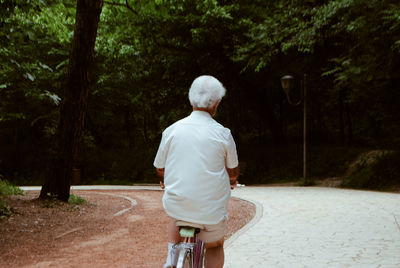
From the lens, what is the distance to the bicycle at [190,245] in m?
3.26

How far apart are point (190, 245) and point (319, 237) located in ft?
15.2

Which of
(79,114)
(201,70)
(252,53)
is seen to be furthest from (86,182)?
(79,114)

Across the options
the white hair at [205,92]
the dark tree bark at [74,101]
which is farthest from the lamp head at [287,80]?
the white hair at [205,92]

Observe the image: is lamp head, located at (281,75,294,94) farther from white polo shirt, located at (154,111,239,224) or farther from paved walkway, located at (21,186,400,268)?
white polo shirt, located at (154,111,239,224)

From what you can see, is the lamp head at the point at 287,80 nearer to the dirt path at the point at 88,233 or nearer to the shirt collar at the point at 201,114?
the dirt path at the point at 88,233

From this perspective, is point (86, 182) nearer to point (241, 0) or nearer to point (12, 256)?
point (241, 0)

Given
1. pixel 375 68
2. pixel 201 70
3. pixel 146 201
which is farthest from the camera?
pixel 201 70

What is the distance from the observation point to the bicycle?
326 centimetres

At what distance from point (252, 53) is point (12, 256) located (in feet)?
49.7

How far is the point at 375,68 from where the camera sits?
16578 millimetres

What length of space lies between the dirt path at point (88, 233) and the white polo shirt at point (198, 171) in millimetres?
2944

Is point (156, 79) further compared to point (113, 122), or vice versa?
point (113, 122)

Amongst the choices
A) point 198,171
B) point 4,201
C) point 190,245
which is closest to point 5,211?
point 4,201

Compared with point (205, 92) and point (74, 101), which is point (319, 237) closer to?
point (205, 92)
